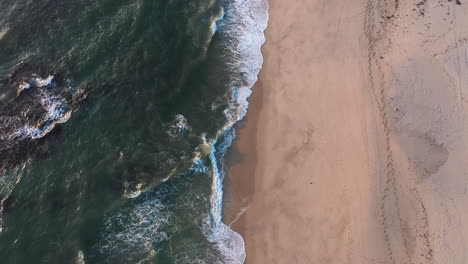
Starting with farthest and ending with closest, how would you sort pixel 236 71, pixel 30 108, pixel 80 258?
pixel 236 71 < pixel 30 108 < pixel 80 258

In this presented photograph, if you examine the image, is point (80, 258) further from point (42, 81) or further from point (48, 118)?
point (42, 81)

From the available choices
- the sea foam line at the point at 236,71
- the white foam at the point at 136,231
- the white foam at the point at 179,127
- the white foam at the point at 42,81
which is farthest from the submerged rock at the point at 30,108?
the sea foam line at the point at 236,71

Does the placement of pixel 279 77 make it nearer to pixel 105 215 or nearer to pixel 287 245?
pixel 287 245

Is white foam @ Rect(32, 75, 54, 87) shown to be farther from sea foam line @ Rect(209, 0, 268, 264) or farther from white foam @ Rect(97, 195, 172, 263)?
sea foam line @ Rect(209, 0, 268, 264)

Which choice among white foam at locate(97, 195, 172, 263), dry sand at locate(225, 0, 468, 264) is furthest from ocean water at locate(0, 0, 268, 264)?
dry sand at locate(225, 0, 468, 264)

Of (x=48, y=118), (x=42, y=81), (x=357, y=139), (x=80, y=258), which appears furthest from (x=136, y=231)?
(x=357, y=139)

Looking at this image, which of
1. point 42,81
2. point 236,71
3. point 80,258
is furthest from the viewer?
point 236,71

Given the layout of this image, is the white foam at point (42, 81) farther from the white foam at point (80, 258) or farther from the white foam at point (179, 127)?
the white foam at point (80, 258)

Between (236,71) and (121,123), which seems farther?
(236,71)
